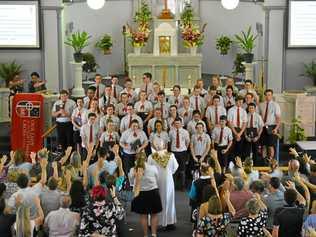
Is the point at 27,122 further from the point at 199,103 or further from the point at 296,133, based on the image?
the point at 296,133

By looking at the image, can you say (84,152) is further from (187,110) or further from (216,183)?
(216,183)

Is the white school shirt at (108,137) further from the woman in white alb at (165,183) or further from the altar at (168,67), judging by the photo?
the altar at (168,67)

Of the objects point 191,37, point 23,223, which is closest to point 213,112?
point 23,223

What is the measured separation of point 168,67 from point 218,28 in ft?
12.1

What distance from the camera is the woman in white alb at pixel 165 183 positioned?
11008mm

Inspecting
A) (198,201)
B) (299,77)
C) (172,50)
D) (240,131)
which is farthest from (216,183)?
(172,50)

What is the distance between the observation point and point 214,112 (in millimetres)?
13820

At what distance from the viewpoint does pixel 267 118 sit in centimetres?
1397

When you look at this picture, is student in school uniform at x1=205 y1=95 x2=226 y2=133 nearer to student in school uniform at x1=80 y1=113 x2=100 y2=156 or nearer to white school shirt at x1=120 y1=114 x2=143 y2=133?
white school shirt at x1=120 y1=114 x2=143 y2=133

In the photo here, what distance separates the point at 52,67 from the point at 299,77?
Answer: 6.43m

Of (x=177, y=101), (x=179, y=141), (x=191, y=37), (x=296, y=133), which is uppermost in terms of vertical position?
(x=191, y=37)

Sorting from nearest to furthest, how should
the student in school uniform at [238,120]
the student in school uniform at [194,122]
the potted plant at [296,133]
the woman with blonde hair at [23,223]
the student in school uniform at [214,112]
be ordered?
1. the woman with blonde hair at [23,223]
2. the student in school uniform at [194,122]
3. the student in school uniform at [238,120]
4. the student in school uniform at [214,112]
5. the potted plant at [296,133]

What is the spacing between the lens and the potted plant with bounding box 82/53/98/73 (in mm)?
20703

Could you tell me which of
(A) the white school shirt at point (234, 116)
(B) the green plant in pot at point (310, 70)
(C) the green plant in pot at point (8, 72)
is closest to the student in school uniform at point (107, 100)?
(A) the white school shirt at point (234, 116)
